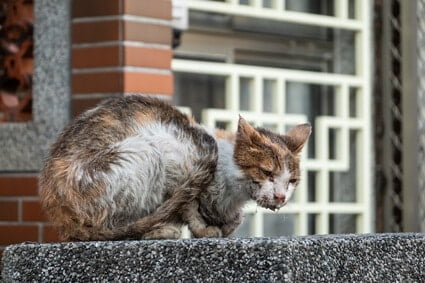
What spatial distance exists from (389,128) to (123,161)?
3.26 m

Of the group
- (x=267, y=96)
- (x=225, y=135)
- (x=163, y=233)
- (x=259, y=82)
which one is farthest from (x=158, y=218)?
(x=267, y=96)

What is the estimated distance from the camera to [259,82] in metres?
5.09

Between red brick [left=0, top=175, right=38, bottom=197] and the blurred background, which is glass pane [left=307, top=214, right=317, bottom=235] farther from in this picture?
red brick [left=0, top=175, right=38, bottom=197]

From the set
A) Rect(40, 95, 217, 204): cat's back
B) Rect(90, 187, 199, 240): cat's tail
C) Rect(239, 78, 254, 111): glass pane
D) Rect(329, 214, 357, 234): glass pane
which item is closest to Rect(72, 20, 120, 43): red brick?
Rect(239, 78, 254, 111): glass pane

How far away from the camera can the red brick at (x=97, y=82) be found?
163 inches

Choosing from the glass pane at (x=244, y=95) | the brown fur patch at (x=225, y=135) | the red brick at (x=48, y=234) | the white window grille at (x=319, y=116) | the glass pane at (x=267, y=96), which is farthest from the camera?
the glass pane at (x=267, y=96)

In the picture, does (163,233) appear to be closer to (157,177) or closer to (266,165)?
(157,177)

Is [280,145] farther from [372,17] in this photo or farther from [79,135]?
[372,17]

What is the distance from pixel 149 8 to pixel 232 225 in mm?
1699

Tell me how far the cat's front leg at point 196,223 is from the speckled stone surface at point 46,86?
5.62 feet

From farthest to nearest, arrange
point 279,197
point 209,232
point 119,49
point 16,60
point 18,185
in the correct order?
1. point 16,60
2. point 18,185
3. point 119,49
4. point 209,232
5. point 279,197

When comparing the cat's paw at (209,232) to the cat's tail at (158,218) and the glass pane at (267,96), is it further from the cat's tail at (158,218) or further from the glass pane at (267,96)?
the glass pane at (267,96)

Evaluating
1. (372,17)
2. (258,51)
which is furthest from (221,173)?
(372,17)

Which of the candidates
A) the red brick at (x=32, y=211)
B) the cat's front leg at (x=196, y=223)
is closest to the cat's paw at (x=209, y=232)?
the cat's front leg at (x=196, y=223)
